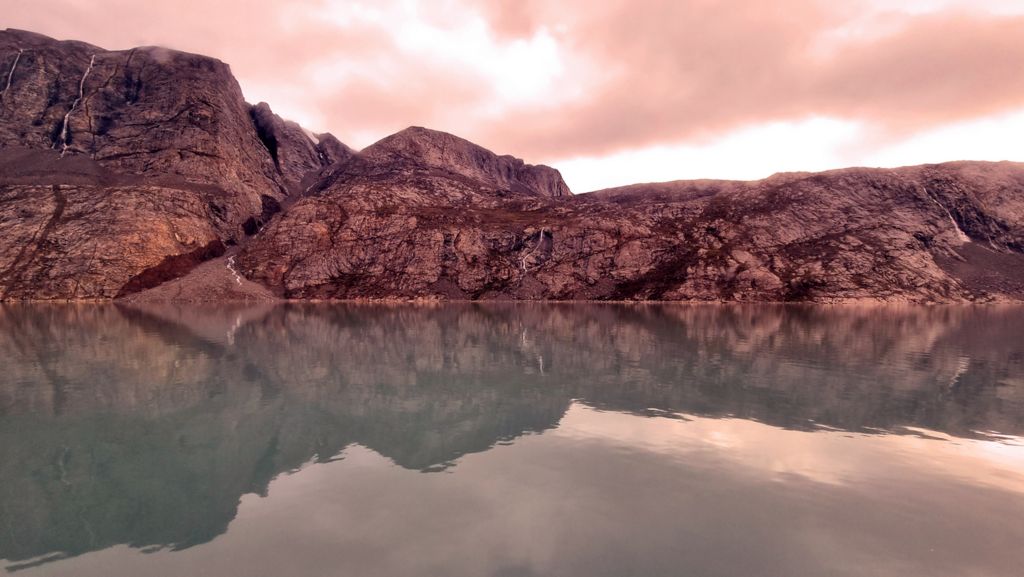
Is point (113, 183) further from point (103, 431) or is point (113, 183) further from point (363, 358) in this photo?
point (103, 431)

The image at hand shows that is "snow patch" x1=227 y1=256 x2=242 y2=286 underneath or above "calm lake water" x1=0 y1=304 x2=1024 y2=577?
above

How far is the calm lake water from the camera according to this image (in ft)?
40.8

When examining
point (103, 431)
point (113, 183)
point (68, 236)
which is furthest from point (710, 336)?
point (113, 183)

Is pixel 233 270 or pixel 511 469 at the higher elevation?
pixel 233 270

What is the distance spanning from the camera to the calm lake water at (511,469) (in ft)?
40.8

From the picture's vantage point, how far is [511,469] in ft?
60.6

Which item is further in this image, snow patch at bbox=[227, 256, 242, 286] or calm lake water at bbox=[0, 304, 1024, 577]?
snow patch at bbox=[227, 256, 242, 286]

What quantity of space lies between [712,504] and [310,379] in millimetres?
29286

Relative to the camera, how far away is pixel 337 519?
47.1 feet

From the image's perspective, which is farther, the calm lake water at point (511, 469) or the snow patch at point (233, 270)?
the snow patch at point (233, 270)

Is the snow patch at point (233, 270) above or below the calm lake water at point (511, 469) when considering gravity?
above

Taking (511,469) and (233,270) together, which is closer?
(511,469)

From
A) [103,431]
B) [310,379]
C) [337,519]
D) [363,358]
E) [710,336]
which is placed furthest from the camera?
[710,336]

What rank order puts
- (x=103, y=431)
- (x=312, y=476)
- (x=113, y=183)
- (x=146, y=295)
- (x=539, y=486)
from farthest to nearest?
(x=113, y=183), (x=146, y=295), (x=103, y=431), (x=312, y=476), (x=539, y=486)
